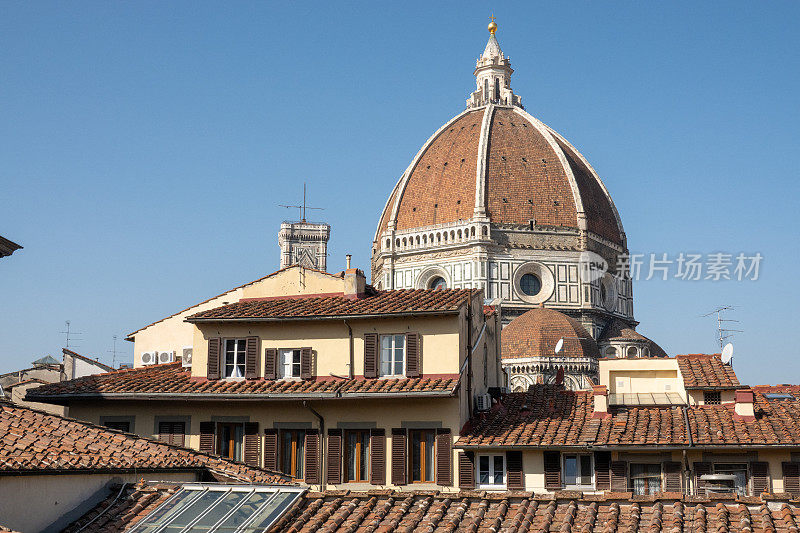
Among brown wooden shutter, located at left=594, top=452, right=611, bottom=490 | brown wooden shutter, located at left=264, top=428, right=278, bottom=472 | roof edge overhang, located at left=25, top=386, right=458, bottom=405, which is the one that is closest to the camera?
brown wooden shutter, located at left=594, top=452, right=611, bottom=490

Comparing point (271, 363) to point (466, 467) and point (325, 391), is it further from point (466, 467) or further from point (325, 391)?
point (466, 467)

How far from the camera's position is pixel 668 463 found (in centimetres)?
2125

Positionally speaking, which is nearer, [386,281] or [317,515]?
[317,515]

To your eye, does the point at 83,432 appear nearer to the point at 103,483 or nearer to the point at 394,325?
the point at 103,483

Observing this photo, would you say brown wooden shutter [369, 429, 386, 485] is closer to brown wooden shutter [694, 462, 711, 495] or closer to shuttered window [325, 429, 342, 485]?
shuttered window [325, 429, 342, 485]

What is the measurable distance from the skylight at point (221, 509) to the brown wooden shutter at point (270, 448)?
31.6 ft

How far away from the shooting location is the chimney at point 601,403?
23.1 meters

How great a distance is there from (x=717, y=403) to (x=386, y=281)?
214ft

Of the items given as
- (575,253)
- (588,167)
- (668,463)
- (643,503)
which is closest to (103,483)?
(643,503)

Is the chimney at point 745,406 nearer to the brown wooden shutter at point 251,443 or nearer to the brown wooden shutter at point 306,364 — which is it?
the brown wooden shutter at point 306,364

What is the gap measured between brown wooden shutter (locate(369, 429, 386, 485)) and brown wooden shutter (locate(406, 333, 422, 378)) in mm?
1489

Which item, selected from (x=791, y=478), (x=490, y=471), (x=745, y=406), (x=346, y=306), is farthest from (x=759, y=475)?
(x=346, y=306)

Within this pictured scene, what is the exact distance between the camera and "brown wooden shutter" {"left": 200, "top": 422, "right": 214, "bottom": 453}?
23453mm

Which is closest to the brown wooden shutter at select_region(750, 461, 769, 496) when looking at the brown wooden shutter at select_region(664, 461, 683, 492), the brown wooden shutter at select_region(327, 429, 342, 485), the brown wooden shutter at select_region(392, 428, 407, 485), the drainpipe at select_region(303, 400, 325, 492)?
the brown wooden shutter at select_region(664, 461, 683, 492)
